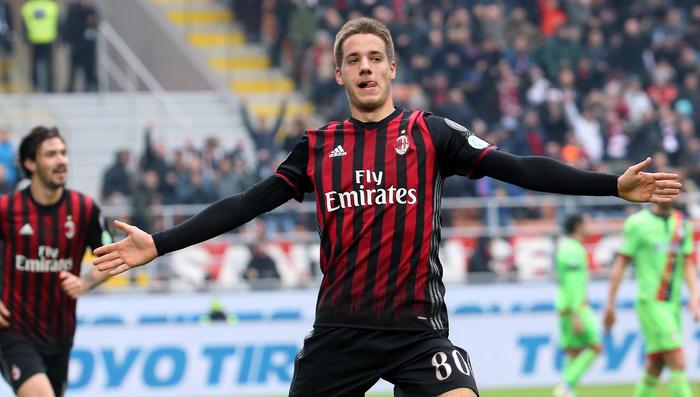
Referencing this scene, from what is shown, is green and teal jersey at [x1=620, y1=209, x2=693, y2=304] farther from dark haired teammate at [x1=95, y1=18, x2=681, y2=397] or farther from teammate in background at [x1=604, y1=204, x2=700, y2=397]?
dark haired teammate at [x1=95, y1=18, x2=681, y2=397]

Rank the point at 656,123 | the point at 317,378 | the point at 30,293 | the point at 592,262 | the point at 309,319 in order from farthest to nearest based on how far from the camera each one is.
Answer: the point at 656,123 → the point at 592,262 → the point at 309,319 → the point at 30,293 → the point at 317,378

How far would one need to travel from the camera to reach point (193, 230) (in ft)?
20.1

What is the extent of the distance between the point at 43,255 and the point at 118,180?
10393 mm

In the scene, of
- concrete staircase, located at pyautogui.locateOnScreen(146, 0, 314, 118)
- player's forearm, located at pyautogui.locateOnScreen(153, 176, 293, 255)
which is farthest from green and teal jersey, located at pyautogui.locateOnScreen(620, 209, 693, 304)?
concrete staircase, located at pyautogui.locateOnScreen(146, 0, 314, 118)

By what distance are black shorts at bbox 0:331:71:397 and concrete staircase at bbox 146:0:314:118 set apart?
50.7 ft

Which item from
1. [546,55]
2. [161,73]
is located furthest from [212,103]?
[546,55]

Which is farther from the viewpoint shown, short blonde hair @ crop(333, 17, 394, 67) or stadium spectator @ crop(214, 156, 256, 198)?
stadium spectator @ crop(214, 156, 256, 198)

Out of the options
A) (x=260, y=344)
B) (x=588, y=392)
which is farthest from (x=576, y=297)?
(x=260, y=344)

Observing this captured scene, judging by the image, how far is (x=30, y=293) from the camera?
896cm

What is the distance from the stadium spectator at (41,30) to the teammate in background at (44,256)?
42.4 feet

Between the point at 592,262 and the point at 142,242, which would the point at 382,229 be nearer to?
the point at 142,242

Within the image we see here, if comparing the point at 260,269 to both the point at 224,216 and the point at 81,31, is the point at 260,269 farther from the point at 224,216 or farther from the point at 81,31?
the point at 224,216

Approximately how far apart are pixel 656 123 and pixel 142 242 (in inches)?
655

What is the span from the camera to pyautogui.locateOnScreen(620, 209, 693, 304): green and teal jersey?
1198cm
